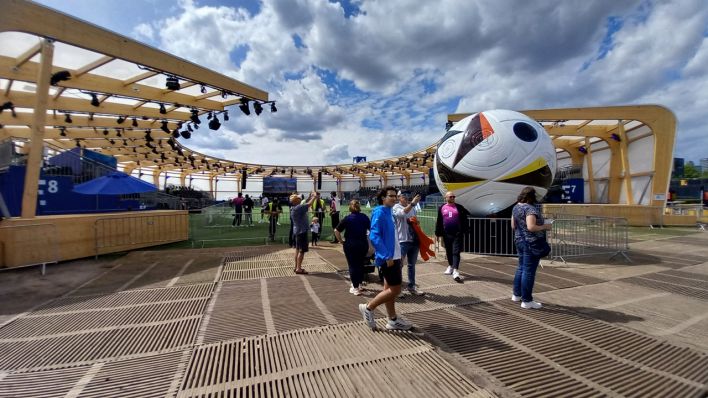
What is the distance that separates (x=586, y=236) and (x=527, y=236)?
587 cm

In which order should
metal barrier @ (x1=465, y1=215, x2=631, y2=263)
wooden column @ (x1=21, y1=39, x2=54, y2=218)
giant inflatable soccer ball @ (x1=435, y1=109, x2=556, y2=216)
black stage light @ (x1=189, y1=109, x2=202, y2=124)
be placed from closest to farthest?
giant inflatable soccer ball @ (x1=435, y1=109, x2=556, y2=216)
wooden column @ (x1=21, y1=39, x2=54, y2=218)
metal barrier @ (x1=465, y1=215, x2=631, y2=263)
black stage light @ (x1=189, y1=109, x2=202, y2=124)

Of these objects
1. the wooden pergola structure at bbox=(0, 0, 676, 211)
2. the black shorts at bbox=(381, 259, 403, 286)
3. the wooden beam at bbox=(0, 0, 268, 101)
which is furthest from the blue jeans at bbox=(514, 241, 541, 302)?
the wooden beam at bbox=(0, 0, 268, 101)

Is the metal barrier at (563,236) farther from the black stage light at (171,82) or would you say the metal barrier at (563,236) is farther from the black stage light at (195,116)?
the black stage light at (195,116)

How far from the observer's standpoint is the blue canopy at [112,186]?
30.9 ft

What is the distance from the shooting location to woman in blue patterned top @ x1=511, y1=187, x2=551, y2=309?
3.97 meters

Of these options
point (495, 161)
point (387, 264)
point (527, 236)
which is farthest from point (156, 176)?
point (527, 236)

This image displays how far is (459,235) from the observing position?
18.0 feet

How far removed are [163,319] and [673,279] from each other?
8554 mm

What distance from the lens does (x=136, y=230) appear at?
9.07m

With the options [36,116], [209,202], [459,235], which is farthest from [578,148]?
[209,202]

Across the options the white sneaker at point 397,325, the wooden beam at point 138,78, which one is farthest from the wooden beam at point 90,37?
the white sneaker at point 397,325

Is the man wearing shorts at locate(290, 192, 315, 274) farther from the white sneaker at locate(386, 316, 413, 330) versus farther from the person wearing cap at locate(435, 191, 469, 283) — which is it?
the white sneaker at locate(386, 316, 413, 330)

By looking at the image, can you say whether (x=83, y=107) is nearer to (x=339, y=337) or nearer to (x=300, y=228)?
(x=300, y=228)

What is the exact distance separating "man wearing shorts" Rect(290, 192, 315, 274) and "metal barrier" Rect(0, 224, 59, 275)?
5.09 metres
